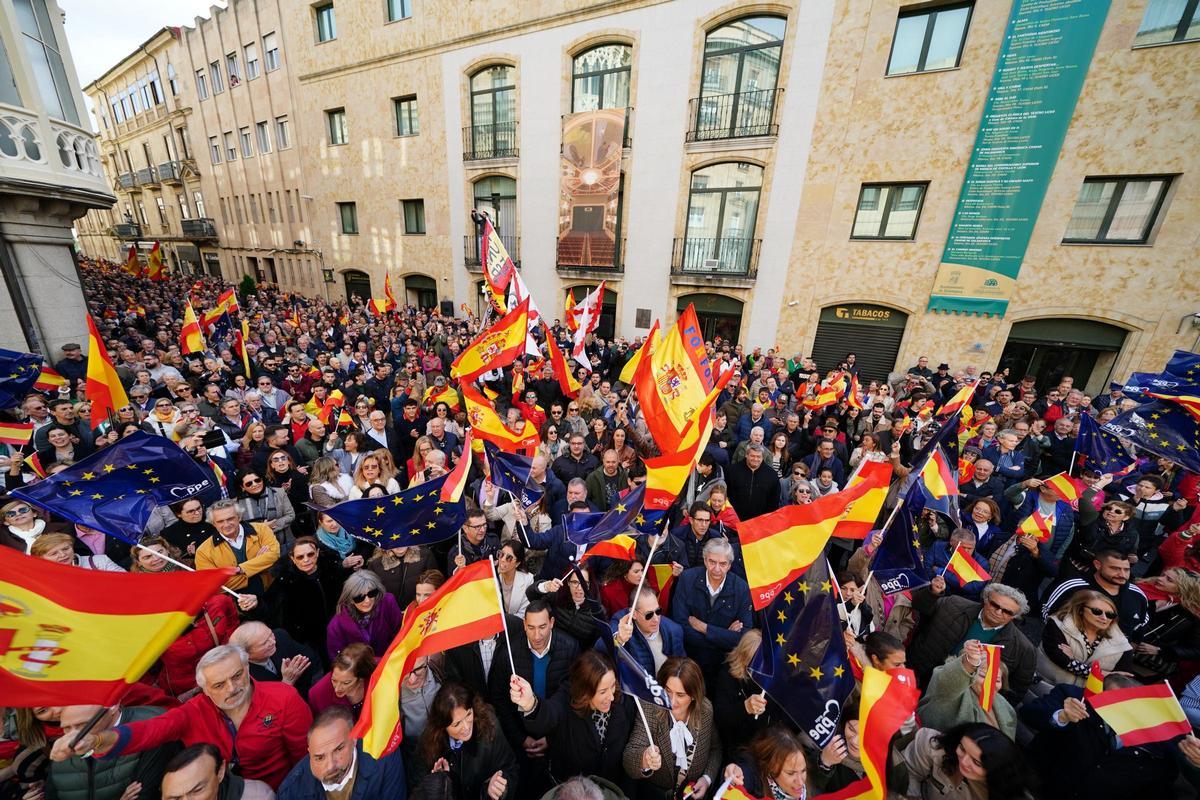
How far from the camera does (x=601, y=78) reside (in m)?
16.5

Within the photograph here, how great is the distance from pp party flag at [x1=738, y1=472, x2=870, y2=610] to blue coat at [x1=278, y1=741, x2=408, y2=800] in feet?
7.86

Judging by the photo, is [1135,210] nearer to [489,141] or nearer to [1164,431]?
[1164,431]

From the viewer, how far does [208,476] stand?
14.3ft

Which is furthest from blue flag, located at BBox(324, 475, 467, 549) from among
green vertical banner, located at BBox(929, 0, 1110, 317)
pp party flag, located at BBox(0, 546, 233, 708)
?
green vertical banner, located at BBox(929, 0, 1110, 317)

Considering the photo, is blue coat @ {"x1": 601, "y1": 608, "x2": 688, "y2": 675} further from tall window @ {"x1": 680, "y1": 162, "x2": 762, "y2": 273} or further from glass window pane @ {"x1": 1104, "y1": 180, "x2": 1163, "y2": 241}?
glass window pane @ {"x1": 1104, "y1": 180, "x2": 1163, "y2": 241}

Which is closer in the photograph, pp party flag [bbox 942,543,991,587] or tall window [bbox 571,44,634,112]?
pp party flag [bbox 942,543,991,587]

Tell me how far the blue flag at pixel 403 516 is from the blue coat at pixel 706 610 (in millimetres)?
2067

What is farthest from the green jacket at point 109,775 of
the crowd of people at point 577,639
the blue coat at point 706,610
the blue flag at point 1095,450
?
the blue flag at point 1095,450

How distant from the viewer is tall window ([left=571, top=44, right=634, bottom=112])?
1611 cm

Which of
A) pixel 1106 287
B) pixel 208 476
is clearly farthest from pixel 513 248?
pixel 1106 287

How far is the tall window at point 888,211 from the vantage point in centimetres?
1303

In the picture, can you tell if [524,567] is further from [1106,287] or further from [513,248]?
[513,248]

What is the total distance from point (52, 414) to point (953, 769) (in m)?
10.2

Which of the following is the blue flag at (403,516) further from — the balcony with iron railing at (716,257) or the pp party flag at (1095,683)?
the balcony with iron railing at (716,257)
